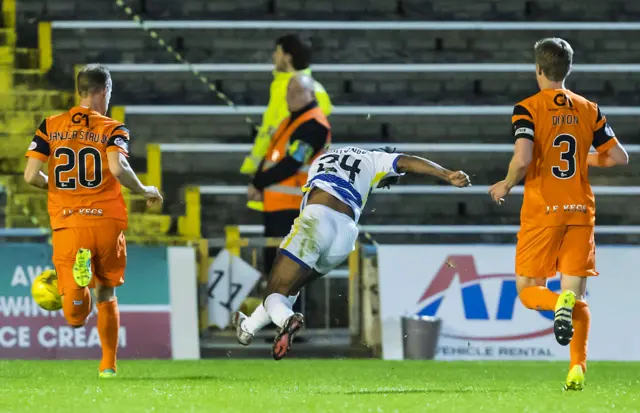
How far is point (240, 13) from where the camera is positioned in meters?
15.4

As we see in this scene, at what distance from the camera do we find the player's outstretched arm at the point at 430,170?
7.10 m

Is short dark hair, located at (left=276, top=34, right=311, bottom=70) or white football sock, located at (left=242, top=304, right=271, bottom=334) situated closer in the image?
white football sock, located at (left=242, top=304, right=271, bottom=334)

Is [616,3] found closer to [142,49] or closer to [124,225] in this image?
[142,49]

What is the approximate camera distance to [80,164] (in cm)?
785

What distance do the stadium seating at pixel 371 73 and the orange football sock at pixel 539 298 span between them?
792 cm

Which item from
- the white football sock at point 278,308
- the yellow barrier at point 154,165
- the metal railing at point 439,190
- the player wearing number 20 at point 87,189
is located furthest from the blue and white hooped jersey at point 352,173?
the metal railing at point 439,190

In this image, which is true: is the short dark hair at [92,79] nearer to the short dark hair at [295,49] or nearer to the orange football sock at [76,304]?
the orange football sock at [76,304]

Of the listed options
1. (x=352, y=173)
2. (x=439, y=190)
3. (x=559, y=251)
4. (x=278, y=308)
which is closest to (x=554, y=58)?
(x=559, y=251)

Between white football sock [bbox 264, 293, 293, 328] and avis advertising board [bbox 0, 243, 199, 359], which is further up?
white football sock [bbox 264, 293, 293, 328]

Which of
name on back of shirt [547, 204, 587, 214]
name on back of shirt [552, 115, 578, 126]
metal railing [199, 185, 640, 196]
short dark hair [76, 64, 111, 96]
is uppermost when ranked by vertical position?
short dark hair [76, 64, 111, 96]

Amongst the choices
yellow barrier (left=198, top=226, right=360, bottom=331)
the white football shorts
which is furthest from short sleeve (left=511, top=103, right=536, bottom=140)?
yellow barrier (left=198, top=226, right=360, bottom=331)

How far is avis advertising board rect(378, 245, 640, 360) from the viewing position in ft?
35.7

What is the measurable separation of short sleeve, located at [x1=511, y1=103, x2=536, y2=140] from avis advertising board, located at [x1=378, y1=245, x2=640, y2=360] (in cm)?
406

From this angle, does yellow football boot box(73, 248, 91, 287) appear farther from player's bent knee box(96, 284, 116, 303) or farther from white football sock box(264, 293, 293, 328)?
white football sock box(264, 293, 293, 328)
